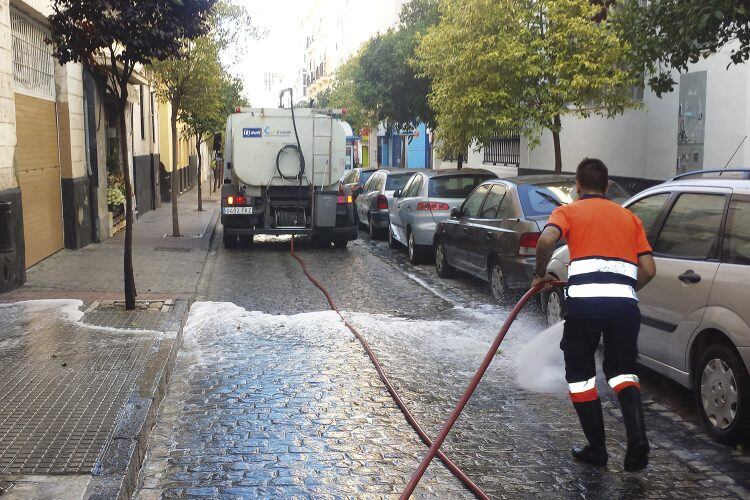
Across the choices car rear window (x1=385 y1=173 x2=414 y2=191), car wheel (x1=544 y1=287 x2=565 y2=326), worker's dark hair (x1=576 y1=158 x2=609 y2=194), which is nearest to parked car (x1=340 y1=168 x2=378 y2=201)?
car rear window (x1=385 y1=173 x2=414 y2=191)

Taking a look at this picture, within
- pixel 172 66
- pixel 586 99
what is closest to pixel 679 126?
pixel 586 99

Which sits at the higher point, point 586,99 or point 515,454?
point 586,99

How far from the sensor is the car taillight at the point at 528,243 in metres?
10.0

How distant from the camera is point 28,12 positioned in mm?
13516

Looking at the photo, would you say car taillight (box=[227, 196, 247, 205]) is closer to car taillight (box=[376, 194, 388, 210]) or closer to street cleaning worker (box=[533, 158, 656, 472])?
car taillight (box=[376, 194, 388, 210])

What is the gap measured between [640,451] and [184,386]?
11.9 ft

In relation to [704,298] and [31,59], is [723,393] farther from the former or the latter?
[31,59]

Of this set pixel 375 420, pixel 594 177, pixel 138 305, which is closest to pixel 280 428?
pixel 375 420

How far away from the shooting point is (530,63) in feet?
55.1

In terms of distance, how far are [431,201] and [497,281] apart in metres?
4.25

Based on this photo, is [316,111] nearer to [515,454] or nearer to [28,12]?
[28,12]

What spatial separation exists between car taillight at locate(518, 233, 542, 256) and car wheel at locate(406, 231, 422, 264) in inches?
202

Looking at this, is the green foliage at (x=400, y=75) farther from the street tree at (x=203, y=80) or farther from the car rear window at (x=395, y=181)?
the car rear window at (x=395, y=181)

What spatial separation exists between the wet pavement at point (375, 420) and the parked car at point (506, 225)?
54cm
